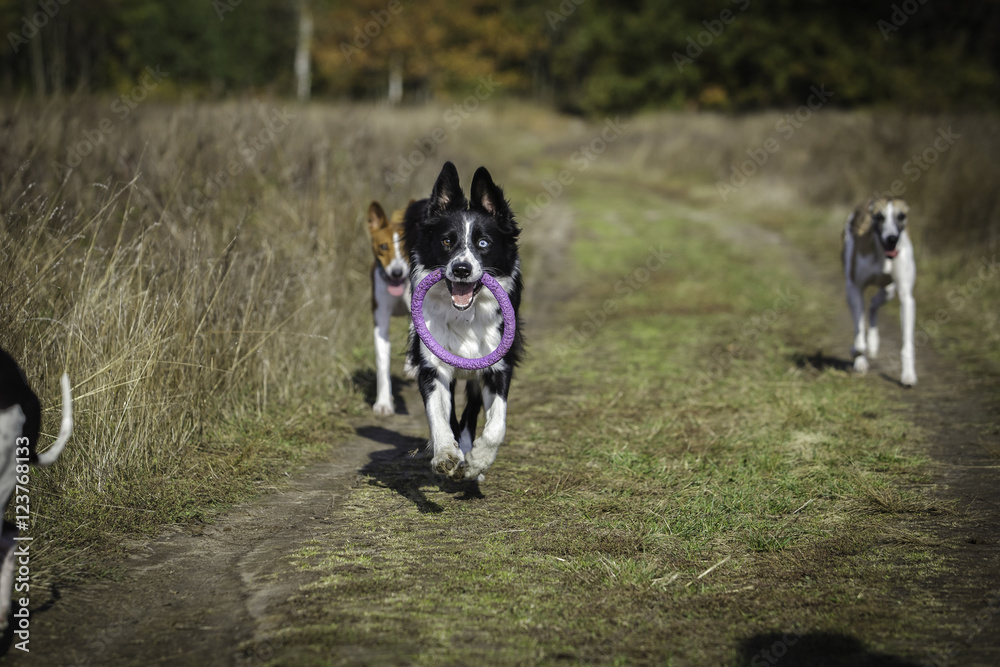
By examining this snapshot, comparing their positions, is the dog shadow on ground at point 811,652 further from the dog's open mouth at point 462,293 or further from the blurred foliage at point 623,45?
the blurred foliage at point 623,45

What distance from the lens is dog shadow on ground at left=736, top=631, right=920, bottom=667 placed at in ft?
9.43

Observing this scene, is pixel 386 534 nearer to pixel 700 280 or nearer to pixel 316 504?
pixel 316 504

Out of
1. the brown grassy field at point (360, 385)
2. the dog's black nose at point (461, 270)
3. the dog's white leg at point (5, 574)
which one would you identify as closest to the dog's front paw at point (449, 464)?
the brown grassy field at point (360, 385)

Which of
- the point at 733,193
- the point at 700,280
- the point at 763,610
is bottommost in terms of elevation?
the point at 763,610

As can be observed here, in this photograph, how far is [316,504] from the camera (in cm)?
447

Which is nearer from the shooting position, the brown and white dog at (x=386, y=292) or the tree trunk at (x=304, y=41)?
the brown and white dog at (x=386, y=292)

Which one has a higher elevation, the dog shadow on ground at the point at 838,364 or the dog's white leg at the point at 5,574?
the dog shadow on ground at the point at 838,364

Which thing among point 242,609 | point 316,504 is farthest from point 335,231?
point 242,609

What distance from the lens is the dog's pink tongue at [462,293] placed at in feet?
14.4

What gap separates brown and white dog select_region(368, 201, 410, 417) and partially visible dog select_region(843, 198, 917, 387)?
3.74 meters

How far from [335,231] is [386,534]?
470 cm

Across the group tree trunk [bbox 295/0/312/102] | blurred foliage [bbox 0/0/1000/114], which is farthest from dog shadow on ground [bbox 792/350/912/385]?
tree trunk [bbox 295/0/312/102]

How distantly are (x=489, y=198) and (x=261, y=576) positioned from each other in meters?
2.34

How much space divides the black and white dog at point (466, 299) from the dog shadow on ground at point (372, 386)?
1.78m
